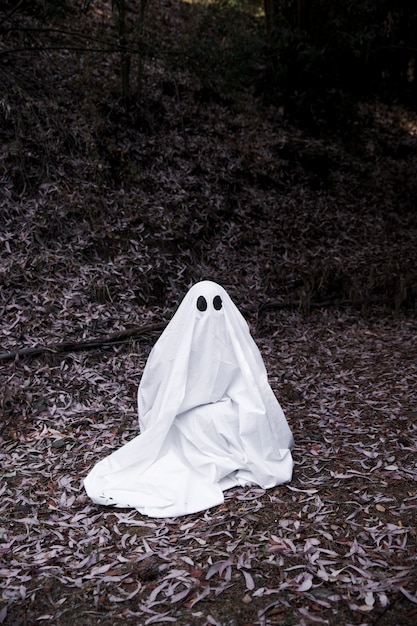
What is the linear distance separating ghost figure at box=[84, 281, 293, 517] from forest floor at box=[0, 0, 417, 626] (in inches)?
8.5

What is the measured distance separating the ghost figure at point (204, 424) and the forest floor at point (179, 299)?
0.22m

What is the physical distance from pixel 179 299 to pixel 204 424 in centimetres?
456

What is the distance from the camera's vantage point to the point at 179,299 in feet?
30.6

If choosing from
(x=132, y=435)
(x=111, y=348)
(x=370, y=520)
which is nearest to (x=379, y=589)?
(x=370, y=520)

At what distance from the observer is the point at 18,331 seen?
7.52 metres

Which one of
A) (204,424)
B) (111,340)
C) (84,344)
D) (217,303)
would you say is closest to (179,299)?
(111,340)

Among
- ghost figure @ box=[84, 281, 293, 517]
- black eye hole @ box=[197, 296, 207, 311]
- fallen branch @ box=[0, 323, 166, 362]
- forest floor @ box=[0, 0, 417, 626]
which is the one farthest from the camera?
fallen branch @ box=[0, 323, 166, 362]

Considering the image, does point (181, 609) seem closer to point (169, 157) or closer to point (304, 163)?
point (169, 157)

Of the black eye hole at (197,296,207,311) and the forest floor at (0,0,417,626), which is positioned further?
the black eye hole at (197,296,207,311)

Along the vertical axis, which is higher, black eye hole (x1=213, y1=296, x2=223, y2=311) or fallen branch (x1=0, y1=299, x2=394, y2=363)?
black eye hole (x1=213, y1=296, x2=223, y2=311)

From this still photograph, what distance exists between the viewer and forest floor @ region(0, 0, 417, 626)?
12.5ft

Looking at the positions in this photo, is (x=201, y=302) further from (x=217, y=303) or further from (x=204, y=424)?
(x=204, y=424)

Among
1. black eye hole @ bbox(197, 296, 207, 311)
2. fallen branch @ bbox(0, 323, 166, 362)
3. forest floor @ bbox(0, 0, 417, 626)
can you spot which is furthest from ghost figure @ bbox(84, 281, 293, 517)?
fallen branch @ bbox(0, 323, 166, 362)

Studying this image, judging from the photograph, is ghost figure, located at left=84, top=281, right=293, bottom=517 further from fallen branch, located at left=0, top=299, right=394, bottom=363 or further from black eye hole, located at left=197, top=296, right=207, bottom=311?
fallen branch, located at left=0, top=299, right=394, bottom=363
